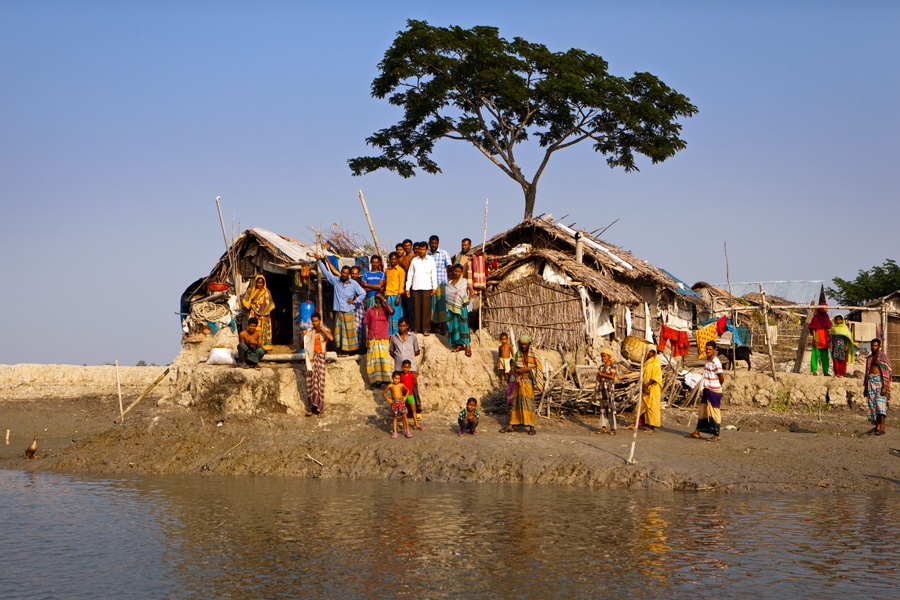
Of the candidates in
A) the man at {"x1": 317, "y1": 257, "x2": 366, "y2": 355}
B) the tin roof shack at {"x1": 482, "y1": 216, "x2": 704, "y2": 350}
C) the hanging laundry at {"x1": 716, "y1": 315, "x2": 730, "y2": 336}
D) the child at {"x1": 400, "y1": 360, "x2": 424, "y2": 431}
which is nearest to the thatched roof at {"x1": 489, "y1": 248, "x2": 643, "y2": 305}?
the tin roof shack at {"x1": 482, "y1": 216, "x2": 704, "y2": 350}

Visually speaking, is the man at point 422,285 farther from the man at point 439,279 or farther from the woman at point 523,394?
the woman at point 523,394

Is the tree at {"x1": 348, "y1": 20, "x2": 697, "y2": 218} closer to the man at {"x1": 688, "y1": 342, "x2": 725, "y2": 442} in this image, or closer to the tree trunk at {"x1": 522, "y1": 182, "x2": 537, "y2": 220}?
the tree trunk at {"x1": 522, "y1": 182, "x2": 537, "y2": 220}

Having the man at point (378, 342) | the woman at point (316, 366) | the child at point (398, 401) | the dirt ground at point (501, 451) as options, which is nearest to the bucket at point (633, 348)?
the dirt ground at point (501, 451)

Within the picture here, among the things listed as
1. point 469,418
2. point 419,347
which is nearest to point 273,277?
point 419,347

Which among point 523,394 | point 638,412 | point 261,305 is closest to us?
point 638,412

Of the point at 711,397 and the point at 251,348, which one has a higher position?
the point at 251,348

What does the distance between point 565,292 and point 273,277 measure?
19.8ft

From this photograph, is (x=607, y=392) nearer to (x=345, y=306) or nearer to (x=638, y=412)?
(x=638, y=412)

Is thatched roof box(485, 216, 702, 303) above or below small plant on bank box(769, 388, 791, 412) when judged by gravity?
above

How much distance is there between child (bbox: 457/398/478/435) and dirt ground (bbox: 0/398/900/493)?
0.56ft

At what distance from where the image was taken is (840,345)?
54.9ft

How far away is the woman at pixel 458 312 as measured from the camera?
1519cm

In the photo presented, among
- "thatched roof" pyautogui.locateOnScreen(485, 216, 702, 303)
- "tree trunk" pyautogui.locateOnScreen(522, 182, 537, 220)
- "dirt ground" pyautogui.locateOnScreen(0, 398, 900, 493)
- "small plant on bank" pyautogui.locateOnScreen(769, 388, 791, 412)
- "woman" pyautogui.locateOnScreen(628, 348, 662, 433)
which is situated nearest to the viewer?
"dirt ground" pyautogui.locateOnScreen(0, 398, 900, 493)

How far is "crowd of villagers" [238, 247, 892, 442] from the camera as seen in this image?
1354cm
